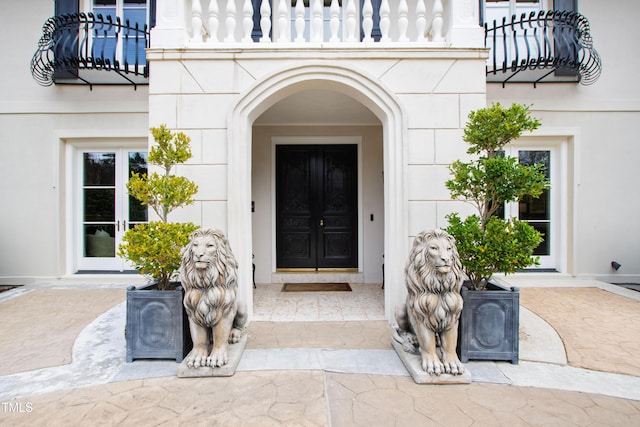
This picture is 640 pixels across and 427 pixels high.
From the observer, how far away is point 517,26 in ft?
15.3

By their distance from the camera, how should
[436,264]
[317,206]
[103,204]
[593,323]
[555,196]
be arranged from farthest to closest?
[317,206], [103,204], [555,196], [593,323], [436,264]

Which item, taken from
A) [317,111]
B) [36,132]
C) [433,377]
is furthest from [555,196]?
[36,132]

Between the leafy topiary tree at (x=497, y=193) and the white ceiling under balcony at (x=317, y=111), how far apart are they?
1846 millimetres

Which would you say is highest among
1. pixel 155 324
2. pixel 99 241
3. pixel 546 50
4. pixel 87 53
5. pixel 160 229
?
pixel 546 50

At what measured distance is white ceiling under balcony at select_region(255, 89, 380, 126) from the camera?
12.4ft

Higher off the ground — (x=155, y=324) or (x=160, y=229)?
(x=160, y=229)

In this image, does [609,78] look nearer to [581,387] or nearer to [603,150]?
[603,150]

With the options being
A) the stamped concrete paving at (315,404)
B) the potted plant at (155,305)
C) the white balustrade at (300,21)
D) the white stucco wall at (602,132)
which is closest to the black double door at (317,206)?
the white balustrade at (300,21)

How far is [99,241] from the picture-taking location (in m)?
4.94

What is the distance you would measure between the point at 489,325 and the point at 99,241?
18.2 feet

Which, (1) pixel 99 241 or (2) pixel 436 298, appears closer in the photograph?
(2) pixel 436 298

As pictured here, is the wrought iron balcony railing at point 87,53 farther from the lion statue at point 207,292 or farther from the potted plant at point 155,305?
the lion statue at point 207,292

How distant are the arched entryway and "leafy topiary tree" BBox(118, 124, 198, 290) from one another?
1.83ft

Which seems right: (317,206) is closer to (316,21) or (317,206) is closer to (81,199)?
(316,21)
